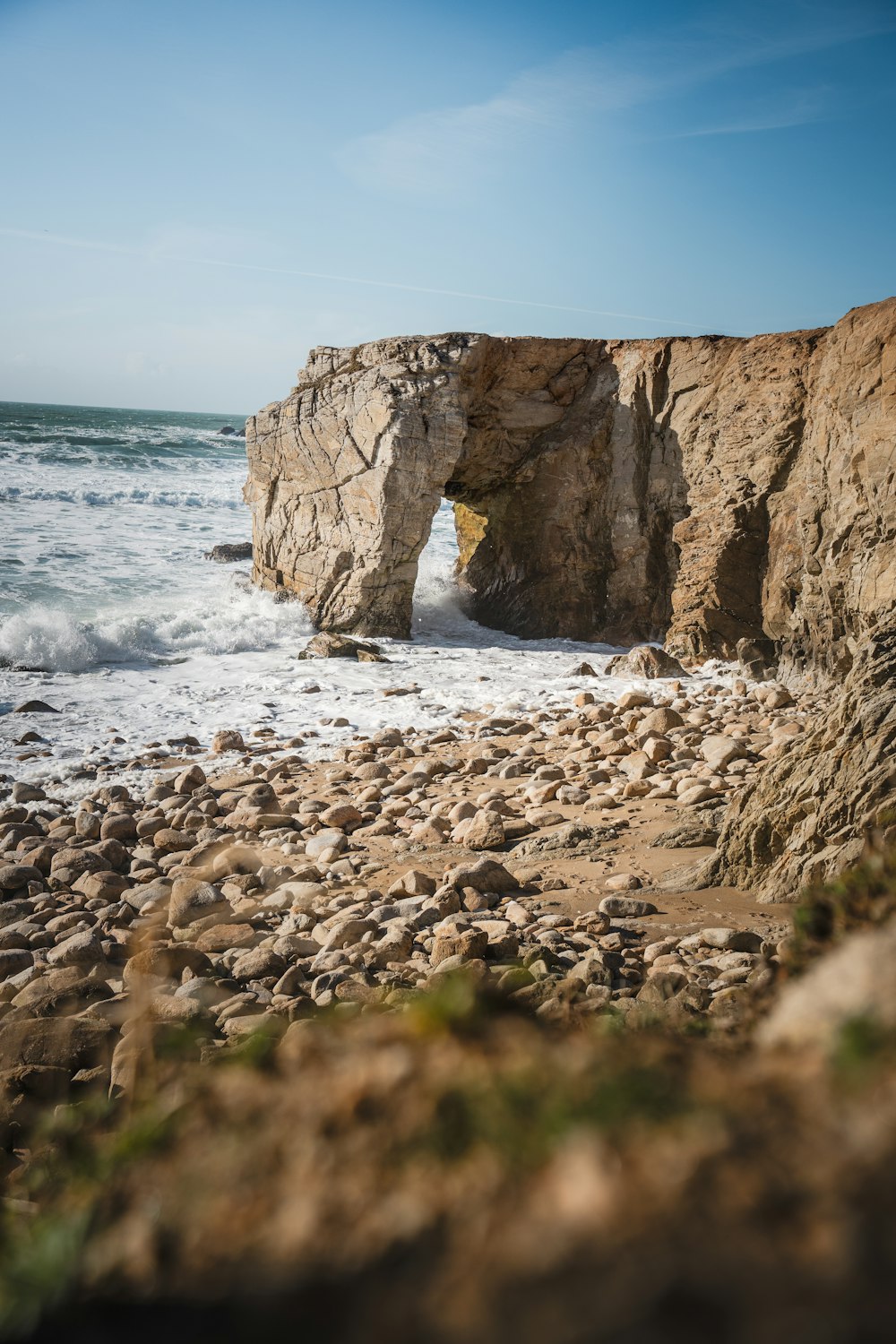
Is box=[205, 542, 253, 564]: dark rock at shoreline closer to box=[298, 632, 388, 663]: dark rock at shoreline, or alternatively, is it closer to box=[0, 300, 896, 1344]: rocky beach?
box=[0, 300, 896, 1344]: rocky beach

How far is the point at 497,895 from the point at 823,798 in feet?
5.32

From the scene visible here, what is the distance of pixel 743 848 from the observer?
414cm

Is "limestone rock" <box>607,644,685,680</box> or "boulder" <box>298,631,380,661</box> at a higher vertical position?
"limestone rock" <box>607,644,685,680</box>

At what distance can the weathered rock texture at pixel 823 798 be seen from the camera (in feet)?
12.0

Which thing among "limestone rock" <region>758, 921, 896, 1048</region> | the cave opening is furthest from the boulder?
"limestone rock" <region>758, 921, 896, 1048</region>

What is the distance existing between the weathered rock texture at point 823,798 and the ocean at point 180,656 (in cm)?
474

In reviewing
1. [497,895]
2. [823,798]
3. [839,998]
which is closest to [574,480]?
[497,895]

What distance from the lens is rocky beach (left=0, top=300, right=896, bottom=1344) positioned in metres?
0.95

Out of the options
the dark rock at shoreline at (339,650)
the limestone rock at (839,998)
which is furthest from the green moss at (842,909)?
the dark rock at shoreline at (339,650)

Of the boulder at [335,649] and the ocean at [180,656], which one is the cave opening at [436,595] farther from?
the boulder at [335,649]

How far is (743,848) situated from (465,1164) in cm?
338

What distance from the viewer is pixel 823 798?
3869mm

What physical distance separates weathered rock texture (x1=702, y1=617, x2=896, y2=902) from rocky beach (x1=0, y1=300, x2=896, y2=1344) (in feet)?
0.07

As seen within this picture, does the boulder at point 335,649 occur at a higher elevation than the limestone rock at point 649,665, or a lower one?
lower
